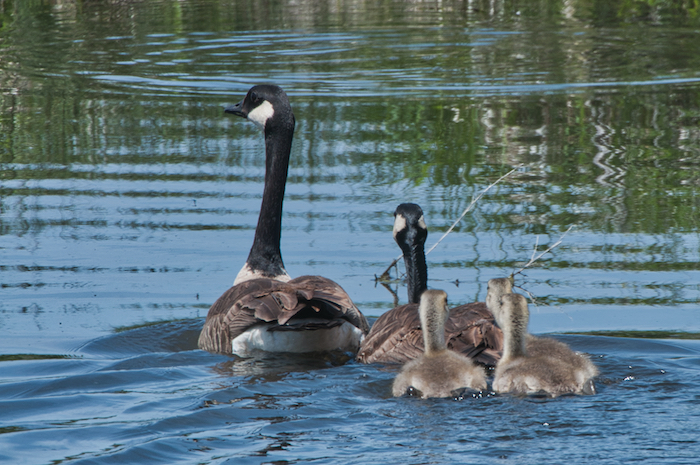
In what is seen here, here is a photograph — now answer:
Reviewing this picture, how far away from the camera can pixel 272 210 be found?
845cm

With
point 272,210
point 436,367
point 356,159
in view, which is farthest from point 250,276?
point 356,159

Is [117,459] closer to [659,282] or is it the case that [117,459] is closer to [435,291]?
[435,291]

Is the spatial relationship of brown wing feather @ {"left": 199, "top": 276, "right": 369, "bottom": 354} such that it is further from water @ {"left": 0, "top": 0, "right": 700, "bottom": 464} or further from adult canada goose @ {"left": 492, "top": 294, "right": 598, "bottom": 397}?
adult canada goose @ {"left": 492, "top": 294, "right": 598, "bottom": 397}

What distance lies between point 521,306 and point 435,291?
1.83ft

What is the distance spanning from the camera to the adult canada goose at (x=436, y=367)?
568 centimetres

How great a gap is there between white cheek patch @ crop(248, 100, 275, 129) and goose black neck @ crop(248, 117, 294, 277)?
0.10 metres

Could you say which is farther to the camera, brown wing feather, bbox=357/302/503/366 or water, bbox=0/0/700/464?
brown wing feather, bbox=357/302/503/366

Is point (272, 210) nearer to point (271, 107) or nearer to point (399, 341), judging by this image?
point (271, 107)

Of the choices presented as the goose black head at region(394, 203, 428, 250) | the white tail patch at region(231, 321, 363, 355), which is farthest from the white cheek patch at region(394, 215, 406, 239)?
the white tail patch at region(231, 321, 363, 355)

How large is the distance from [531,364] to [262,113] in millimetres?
4051

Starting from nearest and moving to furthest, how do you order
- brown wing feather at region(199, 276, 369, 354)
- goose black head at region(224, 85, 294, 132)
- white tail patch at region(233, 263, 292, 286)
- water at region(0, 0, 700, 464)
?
1. water at region(0, 0, 700, 464)
2. brown wing feather at region(199, 276, 369, 354)
3. white tail patch at region(233, 263, 292, 286)
4. goose black head at region(224, 85, 294, 132)

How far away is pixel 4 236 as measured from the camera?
32.8ft

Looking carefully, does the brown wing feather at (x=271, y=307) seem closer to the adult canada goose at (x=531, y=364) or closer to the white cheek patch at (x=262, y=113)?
the adult canada goose at (x=531, y=364)

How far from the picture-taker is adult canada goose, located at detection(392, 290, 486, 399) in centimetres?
568
